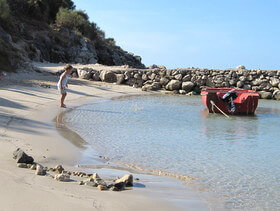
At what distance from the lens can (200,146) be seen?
8.46 m

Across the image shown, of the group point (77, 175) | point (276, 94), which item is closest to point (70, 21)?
point (276, 94)

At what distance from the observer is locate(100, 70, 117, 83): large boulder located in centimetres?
2408

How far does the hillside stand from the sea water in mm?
10112

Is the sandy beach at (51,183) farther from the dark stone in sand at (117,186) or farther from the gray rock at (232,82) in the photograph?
the gray rock at (232,82)

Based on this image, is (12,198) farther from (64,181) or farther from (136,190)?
(136,190)

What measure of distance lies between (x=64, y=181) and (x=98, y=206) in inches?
39.6

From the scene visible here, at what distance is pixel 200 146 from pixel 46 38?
25542 mm

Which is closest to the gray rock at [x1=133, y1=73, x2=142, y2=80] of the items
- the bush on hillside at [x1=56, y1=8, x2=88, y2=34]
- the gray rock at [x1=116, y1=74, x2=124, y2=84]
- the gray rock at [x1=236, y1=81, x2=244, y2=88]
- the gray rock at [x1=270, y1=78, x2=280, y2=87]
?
the gray rock at [x1=116, y1=74, x2=124, y2=84]

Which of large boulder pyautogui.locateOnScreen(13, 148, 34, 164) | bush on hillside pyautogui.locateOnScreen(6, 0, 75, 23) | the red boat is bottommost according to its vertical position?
large boulder pyautogui.locateOnScreen(13, 148, 34, 164)

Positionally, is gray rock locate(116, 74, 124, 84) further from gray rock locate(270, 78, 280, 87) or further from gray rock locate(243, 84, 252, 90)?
gray rock locate(270, 78, 280, 87)

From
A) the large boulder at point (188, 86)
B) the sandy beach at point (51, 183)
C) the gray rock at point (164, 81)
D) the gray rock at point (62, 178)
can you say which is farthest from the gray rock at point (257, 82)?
the gray rock at point (62, 178)

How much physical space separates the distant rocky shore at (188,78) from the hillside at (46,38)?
16.7ft

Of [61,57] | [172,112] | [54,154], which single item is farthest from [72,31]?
[54,154]

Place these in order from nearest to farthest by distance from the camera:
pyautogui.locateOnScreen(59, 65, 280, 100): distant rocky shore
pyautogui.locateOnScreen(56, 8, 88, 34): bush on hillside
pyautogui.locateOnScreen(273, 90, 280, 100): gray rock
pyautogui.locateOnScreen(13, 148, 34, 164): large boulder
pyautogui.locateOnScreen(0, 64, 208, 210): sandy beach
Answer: pyautogui.locateOnScreen(0, 64, 208, 210): sandy beach < pyautogui.locateOnScreen(13, 148, 34, 164): large boulder < pyautogui.locateOnScreen(273, 90, 280, 100): gray rock < pyautogui.locateOnScreen(59, 65, 280, 100): distant rocky shore < pyautogui.locateOnScreen(56, 8, 88, 34): bush on hillside
